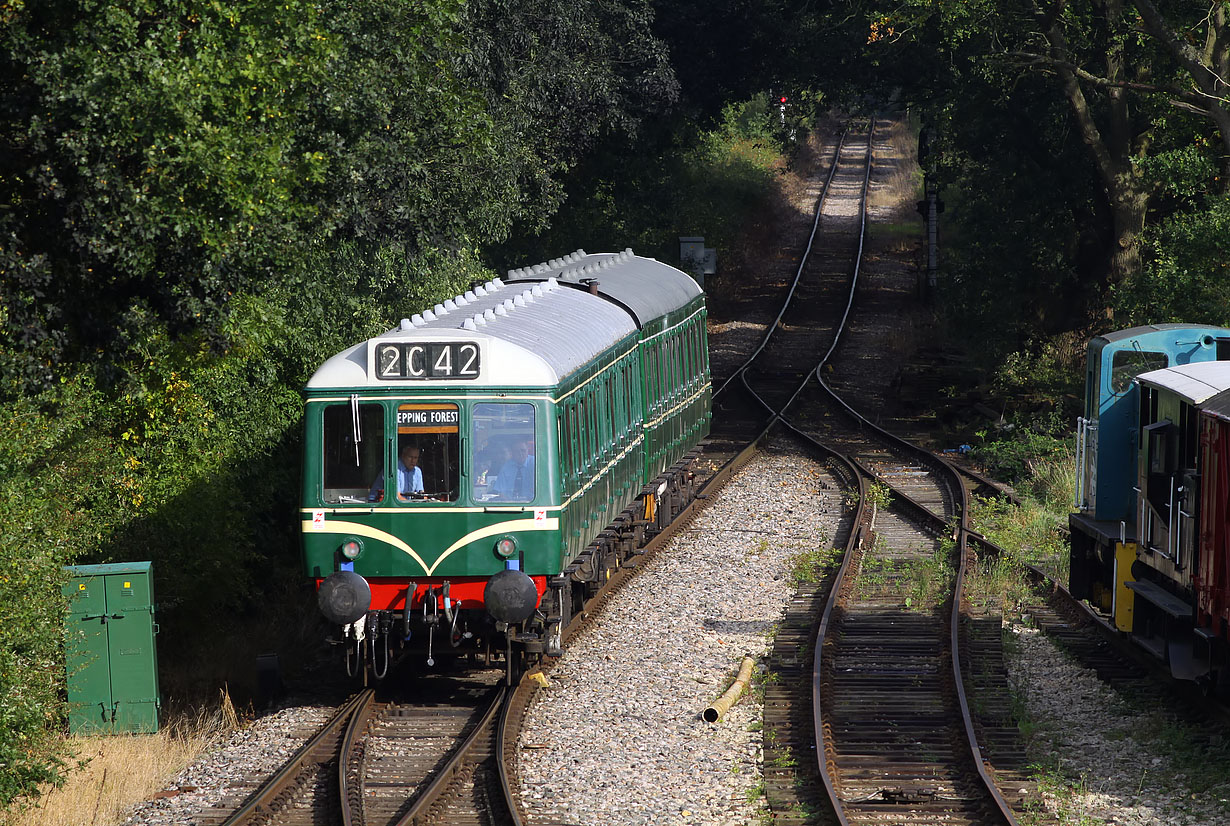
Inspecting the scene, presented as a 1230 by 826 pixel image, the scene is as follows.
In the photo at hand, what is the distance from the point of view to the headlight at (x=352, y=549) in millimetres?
11898

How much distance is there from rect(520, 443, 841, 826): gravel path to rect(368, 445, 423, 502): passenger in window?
2.14m

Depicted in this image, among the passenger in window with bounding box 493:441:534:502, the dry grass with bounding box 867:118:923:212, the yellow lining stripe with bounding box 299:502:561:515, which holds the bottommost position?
the yellow lining stripe with bounding box 299:502:561:515

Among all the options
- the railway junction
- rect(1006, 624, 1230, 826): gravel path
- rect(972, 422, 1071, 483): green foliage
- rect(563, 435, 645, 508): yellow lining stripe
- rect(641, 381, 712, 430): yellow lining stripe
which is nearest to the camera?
rect(1006, 624, 1230, 826): gravel path

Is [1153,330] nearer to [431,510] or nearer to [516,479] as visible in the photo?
[516,479]

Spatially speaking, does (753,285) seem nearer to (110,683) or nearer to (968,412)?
(968,412)

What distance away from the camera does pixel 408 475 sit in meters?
12.0

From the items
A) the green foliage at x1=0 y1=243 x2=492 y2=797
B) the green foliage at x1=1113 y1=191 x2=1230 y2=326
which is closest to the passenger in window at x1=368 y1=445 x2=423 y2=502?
the green foliage at x1=0 y1=243 x2=492 y2=797

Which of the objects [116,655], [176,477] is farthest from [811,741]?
[176,477]

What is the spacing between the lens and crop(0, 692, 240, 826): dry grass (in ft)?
34.1

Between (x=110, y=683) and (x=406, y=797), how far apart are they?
12.1ft

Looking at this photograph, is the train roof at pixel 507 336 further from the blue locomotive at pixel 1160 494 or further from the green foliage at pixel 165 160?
the blue locomotive at pixel 1160 494

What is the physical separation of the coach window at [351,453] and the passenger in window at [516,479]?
3.28 ft

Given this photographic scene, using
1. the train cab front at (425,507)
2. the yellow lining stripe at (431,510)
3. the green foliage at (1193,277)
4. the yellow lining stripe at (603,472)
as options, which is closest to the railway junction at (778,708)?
the train cab front at (425,507)

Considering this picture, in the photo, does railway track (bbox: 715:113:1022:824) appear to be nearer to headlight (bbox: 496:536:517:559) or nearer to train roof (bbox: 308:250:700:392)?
headlight (bbox: 496:536:517:559)
